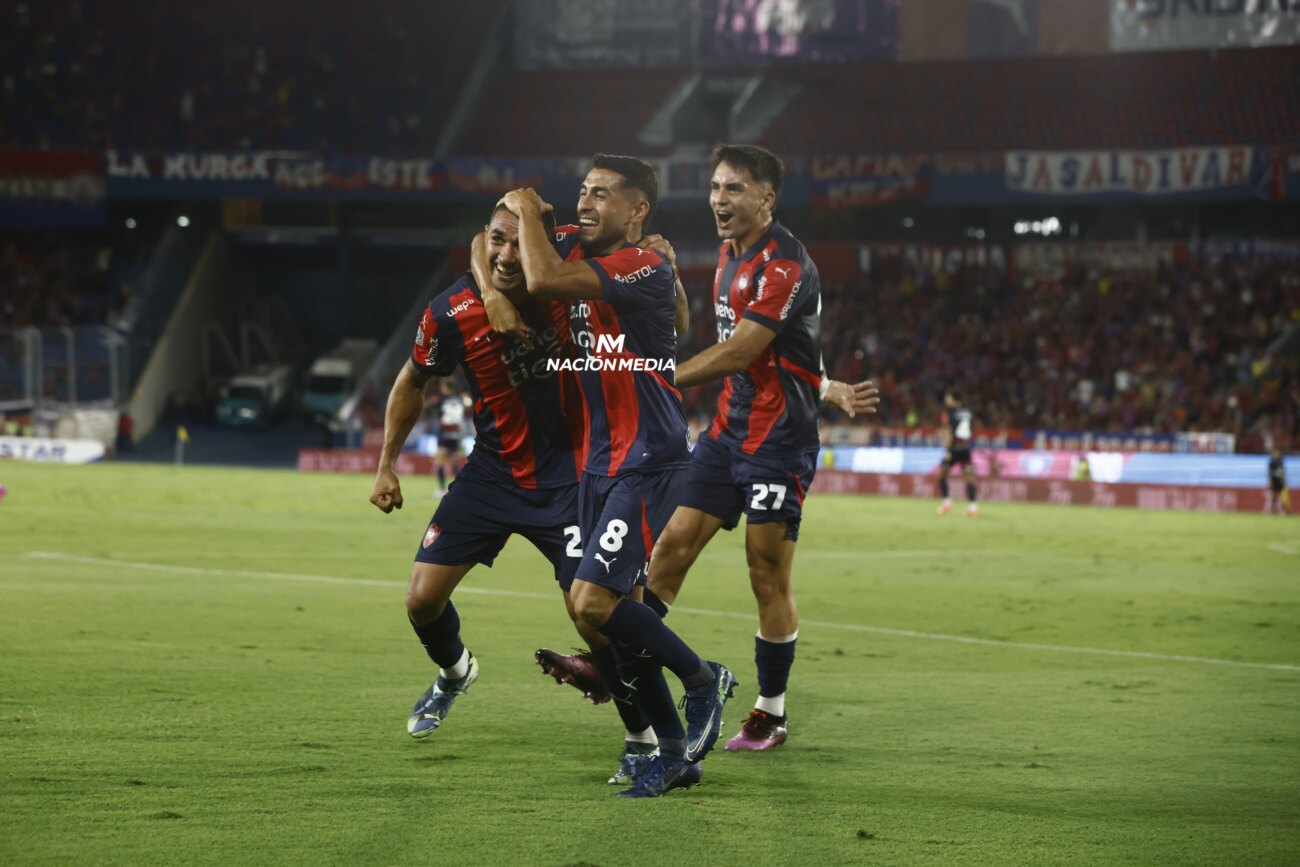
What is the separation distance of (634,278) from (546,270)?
401mm

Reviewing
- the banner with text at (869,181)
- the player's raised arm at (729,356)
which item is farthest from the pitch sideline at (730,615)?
the banner with text at (869,181)

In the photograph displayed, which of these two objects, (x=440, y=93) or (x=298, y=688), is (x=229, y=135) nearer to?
(x=440, y=93)

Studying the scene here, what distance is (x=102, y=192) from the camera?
1845 inches

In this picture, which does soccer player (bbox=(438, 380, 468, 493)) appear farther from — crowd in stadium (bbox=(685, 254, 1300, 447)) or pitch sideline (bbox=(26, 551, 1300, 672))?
pitch sideline (bbox=(26, 551, 1300, 672))

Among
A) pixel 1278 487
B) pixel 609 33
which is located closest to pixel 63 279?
pixel 609 33

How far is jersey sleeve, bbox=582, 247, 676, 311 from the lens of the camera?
21.5ft

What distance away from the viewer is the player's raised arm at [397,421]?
7227 millimetres

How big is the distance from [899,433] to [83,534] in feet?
72.2

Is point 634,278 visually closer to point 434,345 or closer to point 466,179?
point 434,345

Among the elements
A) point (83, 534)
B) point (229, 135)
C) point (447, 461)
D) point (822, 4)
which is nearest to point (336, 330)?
point (229, 135)

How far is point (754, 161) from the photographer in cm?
795

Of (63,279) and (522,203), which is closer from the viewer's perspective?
(522,203)

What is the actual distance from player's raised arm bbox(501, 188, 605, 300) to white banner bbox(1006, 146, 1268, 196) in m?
38.6

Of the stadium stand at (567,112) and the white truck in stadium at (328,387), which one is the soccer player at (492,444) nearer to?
the white truck in stadium at (328,387)
